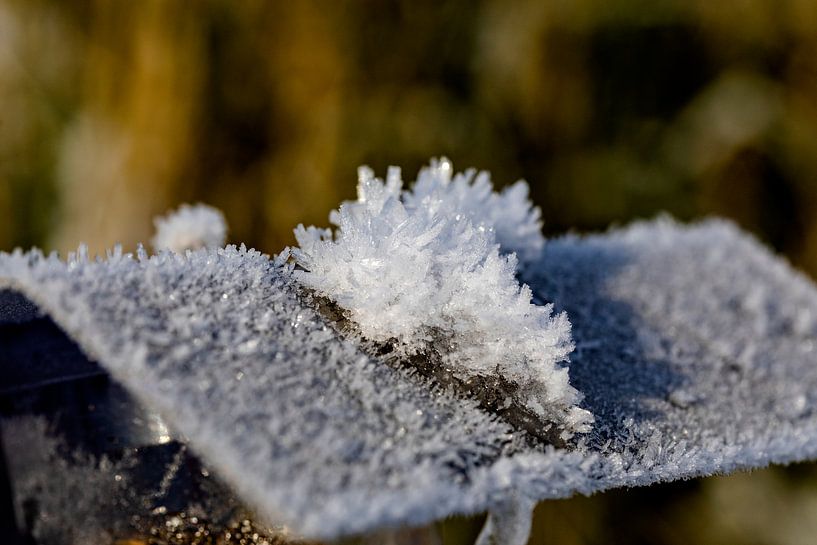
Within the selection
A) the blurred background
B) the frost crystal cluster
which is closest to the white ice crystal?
the frost crystal cluster

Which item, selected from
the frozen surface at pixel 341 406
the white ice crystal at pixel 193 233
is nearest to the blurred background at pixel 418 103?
the white ice crystal at pixel 193 233

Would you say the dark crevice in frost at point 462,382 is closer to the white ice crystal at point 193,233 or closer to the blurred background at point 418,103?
the white ice crystal at point 193,233

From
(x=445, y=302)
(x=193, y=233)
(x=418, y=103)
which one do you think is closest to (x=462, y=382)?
(x=445, y=302)

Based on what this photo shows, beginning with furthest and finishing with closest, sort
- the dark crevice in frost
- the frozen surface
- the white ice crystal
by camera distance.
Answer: the white ice crystal, the dark crevice in frost, the frozen surface

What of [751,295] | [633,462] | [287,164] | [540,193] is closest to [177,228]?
[633,462]

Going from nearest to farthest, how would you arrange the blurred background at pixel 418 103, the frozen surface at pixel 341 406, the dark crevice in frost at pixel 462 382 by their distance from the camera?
1. the frozen surface at pixel 341 406
2. the dark crevice in frost at pixel 462 382
3. the blurred background at pixel 418 103

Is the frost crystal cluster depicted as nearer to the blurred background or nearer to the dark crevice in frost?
the dark crevice in frost

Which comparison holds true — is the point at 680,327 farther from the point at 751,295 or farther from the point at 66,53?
the point at 66,53
